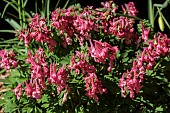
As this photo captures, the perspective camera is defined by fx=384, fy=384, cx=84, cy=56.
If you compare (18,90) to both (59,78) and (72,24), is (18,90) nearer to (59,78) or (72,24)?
(59,78)

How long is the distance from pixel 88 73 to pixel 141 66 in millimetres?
397

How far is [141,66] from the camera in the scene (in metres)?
2.84

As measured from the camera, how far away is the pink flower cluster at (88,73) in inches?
108

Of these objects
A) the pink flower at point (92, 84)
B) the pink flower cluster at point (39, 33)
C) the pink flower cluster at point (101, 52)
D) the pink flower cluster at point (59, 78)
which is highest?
the pink flower cluster at point (39, 33)

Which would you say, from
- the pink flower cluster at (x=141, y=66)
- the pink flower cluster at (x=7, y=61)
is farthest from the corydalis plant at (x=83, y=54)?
the pink flower cluster at (x=7, y=61)

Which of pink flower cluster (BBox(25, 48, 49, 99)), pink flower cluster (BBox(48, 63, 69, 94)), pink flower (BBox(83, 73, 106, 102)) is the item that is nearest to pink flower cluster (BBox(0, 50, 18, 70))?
pink flower cluster (BBox(25, 48, 49, 99))

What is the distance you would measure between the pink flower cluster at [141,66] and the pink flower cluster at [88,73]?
0.19 m

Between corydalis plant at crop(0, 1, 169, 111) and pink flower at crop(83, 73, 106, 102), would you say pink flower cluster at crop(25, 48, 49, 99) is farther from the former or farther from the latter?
pink flower at crop(83, 73, 106, 102)

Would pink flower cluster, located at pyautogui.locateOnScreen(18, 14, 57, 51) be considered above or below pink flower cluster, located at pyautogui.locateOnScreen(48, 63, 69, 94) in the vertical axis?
above

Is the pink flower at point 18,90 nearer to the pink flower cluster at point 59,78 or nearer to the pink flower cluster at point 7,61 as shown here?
the pink flower cluster at point 7,61

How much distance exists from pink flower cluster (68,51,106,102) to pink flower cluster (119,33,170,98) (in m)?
0.19

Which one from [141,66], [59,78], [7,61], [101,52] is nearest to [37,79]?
[59,78]

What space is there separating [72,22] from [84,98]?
0.64 m

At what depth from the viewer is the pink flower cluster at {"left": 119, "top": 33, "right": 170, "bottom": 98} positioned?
9.14ft
